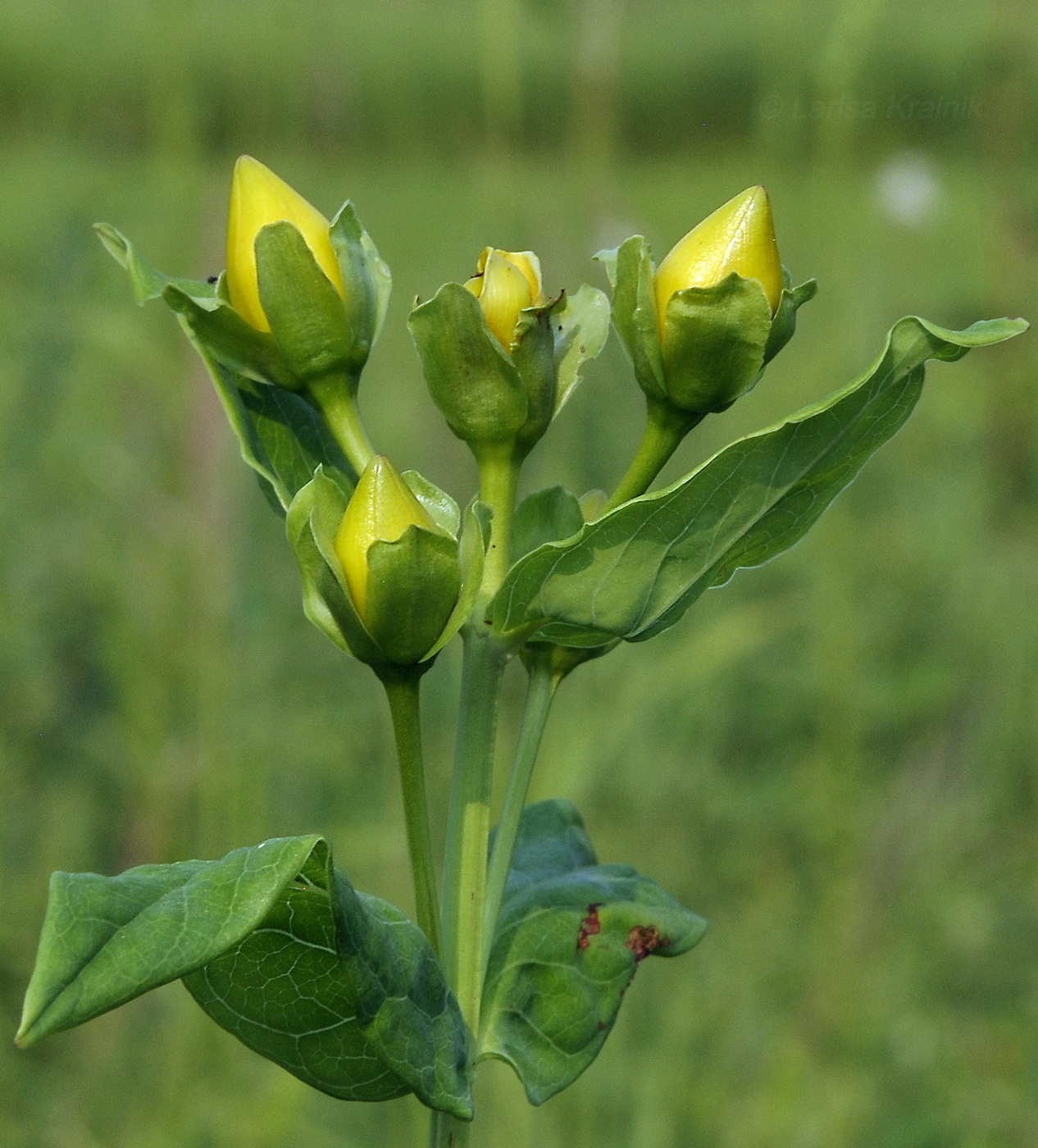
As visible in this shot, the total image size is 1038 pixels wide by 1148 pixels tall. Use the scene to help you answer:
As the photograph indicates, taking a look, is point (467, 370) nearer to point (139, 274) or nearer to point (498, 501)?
point (498, 501)

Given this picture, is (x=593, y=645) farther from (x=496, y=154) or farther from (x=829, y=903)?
(x=829, y=903)

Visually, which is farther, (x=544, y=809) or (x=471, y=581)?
(x=544, y=809)

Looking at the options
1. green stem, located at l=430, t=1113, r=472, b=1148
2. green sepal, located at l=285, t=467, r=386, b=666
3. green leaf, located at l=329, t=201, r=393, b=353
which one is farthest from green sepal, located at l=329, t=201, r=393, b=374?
green stem, located at l=430, t=1113, r=472, b=1148

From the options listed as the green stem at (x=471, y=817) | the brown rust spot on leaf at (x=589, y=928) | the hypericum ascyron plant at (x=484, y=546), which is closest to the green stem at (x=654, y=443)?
the hypericum ascyron plant at (x=484, y=546)

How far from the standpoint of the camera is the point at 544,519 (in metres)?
0.71

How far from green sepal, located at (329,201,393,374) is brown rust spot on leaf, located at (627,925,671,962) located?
32 cm

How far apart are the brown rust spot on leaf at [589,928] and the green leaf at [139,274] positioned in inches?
14.9

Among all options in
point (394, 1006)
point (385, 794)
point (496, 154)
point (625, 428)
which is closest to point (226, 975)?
point (394, 1006)

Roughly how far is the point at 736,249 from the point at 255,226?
0.23m

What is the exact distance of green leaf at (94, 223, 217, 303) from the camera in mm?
705

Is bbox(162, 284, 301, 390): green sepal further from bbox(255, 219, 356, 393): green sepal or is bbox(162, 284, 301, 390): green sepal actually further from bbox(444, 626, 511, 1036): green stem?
bbox(444, 626, 511, 1036): green stem

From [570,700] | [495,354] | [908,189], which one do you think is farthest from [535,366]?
[908,189]

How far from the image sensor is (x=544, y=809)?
31.3 inches

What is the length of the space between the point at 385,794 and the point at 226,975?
99cm
